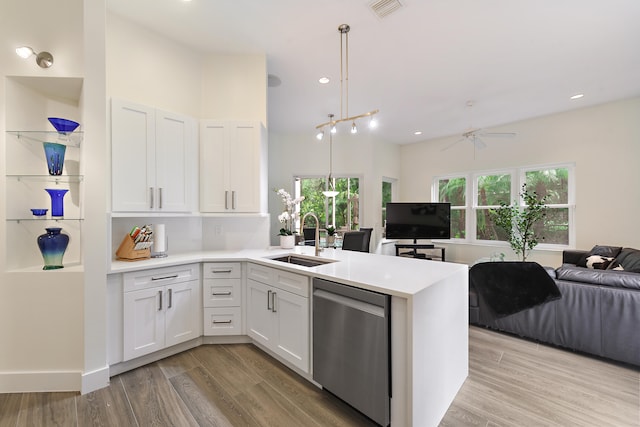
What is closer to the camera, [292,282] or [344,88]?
[292,282]

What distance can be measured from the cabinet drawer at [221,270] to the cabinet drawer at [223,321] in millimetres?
323

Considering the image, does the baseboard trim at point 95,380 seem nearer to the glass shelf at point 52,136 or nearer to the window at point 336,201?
the glass shelf at point 52,136

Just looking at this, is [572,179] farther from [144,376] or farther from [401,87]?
[144,376]

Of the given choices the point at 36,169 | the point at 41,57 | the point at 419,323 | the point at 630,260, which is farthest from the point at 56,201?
the point at 630,260

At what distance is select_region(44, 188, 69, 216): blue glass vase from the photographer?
2.06 meters

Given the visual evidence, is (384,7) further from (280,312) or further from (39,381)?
(39,381)

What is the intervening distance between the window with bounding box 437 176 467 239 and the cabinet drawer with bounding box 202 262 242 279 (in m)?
5.38

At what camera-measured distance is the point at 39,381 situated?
1975mm

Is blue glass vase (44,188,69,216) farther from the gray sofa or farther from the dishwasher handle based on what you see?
the gray sofa

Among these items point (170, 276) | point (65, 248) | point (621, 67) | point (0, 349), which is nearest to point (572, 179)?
point (621, 67)

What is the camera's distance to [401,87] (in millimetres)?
3758

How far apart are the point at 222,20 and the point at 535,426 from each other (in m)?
4.04

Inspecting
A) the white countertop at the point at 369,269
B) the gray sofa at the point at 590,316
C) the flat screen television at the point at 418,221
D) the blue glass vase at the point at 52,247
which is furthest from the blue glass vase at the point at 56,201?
the flat screen television at the point at 418,221

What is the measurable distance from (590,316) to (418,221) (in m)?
3.48
